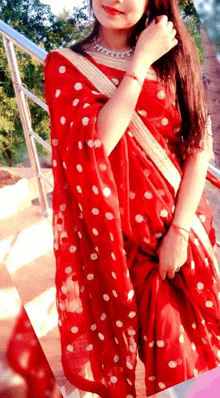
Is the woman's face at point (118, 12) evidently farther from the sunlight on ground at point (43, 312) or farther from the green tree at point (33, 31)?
the sunlight on ground at point (43, 312)

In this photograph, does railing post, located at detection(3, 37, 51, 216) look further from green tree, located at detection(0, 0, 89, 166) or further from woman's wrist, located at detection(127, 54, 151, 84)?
woman's wrist, located at detection(127, 54, 151, 84)

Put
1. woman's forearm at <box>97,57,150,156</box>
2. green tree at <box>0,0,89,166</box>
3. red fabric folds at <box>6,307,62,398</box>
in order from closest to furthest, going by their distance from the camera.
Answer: red fabric folds at <box>6,307,62,398</box> → woman's forearm at <box>97,57,150,156</box> → green tree at <box>0,0,89,166</box>

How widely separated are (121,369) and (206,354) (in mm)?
146

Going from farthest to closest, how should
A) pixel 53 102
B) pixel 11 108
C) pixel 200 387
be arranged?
pixel 11 108, pixel 53 102, pixel 200 387

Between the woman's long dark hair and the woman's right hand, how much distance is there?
0.05 feet

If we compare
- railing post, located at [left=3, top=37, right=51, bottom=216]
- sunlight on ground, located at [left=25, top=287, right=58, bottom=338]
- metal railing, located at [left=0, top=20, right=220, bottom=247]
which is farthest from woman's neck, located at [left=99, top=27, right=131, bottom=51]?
sunlight on ground, located at [left=25, top=287, right=58, bottom=338]

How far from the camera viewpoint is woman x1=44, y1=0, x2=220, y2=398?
1.85ft

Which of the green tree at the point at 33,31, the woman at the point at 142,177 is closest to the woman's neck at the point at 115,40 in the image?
the woman at the point at 142,177

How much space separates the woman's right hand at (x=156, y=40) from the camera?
Answer: 1.88 ft

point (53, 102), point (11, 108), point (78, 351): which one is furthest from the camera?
point (11, 108)

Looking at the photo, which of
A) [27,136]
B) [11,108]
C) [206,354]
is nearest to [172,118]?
[206,354]

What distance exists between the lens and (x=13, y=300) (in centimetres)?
14

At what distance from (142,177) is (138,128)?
2.7 inches

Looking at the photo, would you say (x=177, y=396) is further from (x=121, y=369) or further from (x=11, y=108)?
(x=11, y=108)
